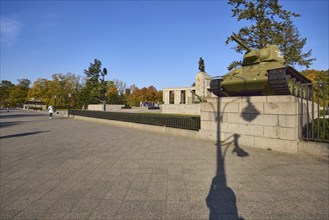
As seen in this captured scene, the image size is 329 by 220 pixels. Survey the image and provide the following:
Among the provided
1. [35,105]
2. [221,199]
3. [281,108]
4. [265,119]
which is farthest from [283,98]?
[35,105]

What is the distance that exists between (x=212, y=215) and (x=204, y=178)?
1531 mm

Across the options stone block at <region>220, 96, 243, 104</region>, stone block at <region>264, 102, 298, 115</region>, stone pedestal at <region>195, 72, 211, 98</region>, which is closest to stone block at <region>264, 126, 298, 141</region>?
stone block at <region>264, 102, 298, 115</region>

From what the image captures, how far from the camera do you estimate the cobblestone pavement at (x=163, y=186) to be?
313 cm

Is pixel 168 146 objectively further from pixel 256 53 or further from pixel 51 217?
pixel 256 53

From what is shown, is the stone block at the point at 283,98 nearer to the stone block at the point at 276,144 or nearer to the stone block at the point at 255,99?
the stone block at the point at 255,99

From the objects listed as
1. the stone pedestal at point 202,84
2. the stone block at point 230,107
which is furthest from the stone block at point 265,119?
the stone pedestal at point 202,84

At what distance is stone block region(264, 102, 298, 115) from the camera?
676 cm

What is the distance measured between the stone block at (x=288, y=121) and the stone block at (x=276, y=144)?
0.53 m

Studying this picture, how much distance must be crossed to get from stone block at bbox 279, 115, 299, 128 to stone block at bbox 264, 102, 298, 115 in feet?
0.43

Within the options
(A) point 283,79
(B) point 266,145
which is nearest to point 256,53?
(A) point 283,79

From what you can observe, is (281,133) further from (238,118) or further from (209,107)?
(209,107)

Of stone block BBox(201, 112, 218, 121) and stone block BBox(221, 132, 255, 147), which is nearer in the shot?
stone block BBox(221, 132, 255, 147)

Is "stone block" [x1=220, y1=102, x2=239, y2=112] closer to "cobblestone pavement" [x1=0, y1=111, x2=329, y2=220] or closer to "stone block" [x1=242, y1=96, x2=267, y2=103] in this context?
"stone block" [x1=242, y1=96, x2=267, y2=103]

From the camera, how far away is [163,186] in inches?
161
